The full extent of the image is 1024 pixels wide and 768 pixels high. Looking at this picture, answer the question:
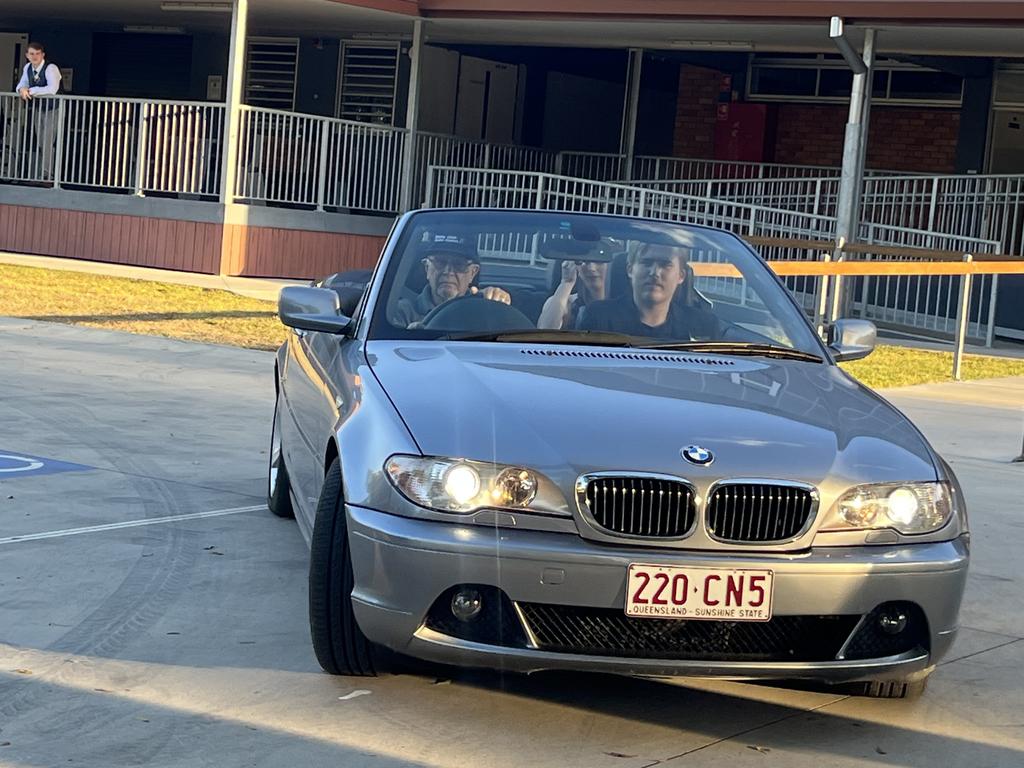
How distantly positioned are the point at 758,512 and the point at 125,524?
3263mm

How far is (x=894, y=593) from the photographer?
14.8ft

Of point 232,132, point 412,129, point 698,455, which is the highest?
point 412,129

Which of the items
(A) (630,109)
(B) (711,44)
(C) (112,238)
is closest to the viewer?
(C) (112,238)

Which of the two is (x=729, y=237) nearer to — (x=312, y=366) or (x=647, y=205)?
(x=312, y=366)

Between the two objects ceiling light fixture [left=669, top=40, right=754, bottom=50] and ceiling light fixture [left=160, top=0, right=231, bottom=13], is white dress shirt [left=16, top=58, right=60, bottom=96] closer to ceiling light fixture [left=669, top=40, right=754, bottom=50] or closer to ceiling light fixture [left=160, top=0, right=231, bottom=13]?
ceiling light fixture [left=160, top=0, right=231, bottom=13]

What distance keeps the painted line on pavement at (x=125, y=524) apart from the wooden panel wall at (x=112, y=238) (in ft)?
Result: 42.1

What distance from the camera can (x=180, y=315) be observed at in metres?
15.5

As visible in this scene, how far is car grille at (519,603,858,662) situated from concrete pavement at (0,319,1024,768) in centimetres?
25

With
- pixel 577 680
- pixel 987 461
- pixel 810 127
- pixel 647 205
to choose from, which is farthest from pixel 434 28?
pixel 577 680

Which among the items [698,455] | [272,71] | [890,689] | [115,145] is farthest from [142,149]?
[698,455]

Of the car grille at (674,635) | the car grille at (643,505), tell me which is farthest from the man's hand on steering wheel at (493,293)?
the car grille at (674,635)

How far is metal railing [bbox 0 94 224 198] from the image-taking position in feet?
66.8

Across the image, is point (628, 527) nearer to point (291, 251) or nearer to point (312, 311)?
point (312, 311)

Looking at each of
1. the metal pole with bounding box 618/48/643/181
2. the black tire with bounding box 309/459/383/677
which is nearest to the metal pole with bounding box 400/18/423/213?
the metal pole with bounding box 618/48/643/181
